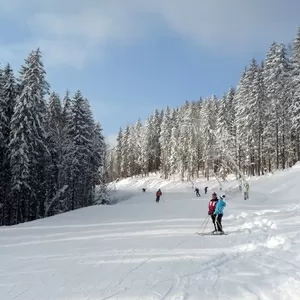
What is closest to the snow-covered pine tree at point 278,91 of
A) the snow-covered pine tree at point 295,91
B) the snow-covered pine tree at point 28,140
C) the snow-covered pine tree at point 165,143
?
the snow-covered pine tree at point 295,91

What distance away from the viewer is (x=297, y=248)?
10570mm

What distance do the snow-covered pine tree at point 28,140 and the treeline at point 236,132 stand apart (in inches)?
857

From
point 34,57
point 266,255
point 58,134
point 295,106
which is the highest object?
point 34,57

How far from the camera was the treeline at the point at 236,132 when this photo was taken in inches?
1864

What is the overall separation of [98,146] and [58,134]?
48.3 feet

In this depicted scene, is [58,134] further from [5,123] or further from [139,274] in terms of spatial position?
[139,274]

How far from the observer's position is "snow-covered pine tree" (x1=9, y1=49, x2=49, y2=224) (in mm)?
30781

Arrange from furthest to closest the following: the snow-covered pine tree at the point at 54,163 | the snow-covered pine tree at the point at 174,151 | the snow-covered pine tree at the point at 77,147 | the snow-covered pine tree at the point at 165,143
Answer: the snow-covered pine tree at the point at 165,143, the snow-covered pine tree at the point at 174,151, the snow-covered pine tree at the point at 77,147, the snow-covered pine tree at the point at 54,163

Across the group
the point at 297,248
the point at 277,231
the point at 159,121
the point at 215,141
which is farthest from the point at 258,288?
the point at 159,121

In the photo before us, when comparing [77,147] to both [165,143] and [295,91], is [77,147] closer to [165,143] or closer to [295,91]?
[295,91]

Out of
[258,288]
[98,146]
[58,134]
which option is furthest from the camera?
[98,146]

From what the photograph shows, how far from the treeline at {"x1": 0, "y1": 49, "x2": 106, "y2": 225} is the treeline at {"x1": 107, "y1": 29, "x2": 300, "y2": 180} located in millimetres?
19737

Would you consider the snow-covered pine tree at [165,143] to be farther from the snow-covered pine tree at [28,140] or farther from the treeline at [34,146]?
the snow-covered pine tree at [28,140]

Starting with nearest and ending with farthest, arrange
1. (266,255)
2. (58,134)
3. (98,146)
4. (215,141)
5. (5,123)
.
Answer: (266,255), (5,123), (58,134), (98,146), (215,141)
